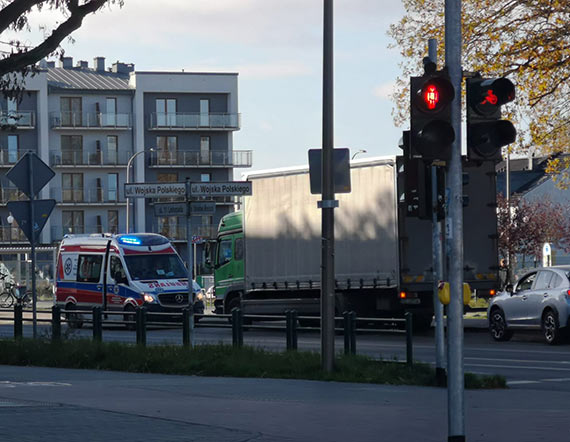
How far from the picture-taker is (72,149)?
92.4 m

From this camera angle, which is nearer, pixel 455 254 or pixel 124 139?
pixel 455 254

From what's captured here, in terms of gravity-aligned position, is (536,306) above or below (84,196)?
below

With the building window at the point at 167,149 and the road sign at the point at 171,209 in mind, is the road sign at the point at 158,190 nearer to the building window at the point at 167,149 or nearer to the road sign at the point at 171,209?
the road sign at the point at 171,209

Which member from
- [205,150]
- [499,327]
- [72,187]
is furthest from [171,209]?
[205,150]

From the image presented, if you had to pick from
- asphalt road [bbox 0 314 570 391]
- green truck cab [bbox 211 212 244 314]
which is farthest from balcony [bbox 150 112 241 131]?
asphalt road [bbox 0 314 570 391]

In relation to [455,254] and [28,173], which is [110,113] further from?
[455,254]

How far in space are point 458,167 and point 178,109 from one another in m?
84.0

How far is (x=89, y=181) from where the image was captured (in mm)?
92750

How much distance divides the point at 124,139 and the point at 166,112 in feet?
12.3

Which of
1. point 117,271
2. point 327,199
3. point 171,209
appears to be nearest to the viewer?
point 327,199

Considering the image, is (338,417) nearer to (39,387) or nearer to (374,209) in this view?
(39,387)

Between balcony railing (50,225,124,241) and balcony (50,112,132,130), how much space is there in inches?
283

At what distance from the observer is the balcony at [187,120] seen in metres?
92.4

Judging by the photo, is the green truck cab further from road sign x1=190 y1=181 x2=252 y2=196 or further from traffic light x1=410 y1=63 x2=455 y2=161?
traffic light x1=410 y1=63 x2=455 y2=161
